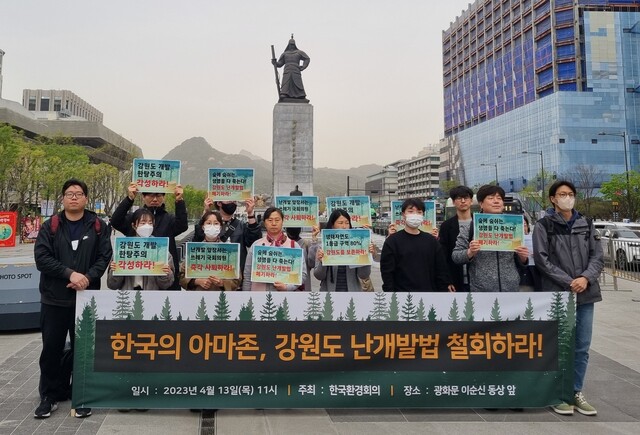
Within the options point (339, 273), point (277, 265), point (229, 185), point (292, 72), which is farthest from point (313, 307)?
point (292, 72)

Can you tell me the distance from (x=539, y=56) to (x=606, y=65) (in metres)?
10.7

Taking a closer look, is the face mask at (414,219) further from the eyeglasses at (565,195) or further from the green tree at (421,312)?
the eyeglasses at (565,195)

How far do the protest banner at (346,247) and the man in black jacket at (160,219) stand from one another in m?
1.63

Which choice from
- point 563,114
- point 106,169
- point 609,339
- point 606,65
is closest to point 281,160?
point 609,339

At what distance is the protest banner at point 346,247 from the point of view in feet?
14.1

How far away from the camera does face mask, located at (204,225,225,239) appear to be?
448cm

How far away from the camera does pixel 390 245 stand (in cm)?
432

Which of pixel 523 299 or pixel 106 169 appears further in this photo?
pixel 106 169

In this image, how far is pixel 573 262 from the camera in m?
4.11

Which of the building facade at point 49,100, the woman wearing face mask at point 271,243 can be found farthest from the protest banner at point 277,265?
the building facade at point 49,100

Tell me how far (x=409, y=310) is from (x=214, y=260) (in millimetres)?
1894

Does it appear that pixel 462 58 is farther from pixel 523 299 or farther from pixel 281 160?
pixel 523 299

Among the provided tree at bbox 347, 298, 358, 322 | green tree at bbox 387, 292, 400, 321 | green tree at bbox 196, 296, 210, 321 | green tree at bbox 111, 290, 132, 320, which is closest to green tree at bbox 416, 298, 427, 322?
green tree at bbox 387, 292, 400, 321

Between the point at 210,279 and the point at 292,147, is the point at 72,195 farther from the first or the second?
the point at 292,147
